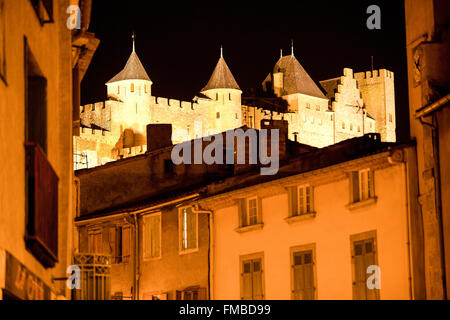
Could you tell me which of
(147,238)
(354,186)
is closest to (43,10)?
(354,186)

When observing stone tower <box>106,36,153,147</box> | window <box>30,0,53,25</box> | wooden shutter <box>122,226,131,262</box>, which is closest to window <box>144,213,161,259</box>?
wooden shutter <box>122,226,131,262</box>

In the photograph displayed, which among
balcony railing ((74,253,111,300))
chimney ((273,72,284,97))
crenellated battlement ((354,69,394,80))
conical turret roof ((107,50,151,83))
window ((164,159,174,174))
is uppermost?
crenellated battlement ((354,69,394,80))

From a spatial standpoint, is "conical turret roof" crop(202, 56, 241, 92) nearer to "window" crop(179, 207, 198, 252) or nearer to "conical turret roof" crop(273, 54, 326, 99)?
"conical turret roof" crop(273, 54, 326, 99)

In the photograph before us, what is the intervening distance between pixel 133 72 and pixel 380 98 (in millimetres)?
25164

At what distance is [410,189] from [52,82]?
10325 millimetres

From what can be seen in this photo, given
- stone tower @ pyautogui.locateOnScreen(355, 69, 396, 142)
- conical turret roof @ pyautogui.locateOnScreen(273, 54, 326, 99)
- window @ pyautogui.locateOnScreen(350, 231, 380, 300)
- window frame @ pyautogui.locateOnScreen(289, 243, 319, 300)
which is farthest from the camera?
stone tower @ pyautogui.locateOnScreen(355, 69, 396, 142)

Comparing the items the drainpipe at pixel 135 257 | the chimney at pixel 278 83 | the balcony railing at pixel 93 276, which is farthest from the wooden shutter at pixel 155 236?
the chimney at pixel 278 83

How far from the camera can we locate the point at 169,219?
3053cm

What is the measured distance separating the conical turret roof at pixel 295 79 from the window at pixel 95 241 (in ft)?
250

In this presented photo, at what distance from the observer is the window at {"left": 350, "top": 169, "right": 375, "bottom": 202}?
24.4 metres

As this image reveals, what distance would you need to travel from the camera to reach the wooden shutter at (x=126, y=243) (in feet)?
105

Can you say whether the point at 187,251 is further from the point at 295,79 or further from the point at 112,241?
the point at 295,79

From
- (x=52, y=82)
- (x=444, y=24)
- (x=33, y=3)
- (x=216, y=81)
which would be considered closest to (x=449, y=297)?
(x=444, y=24)

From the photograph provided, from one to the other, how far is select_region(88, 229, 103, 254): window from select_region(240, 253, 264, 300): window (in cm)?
604
